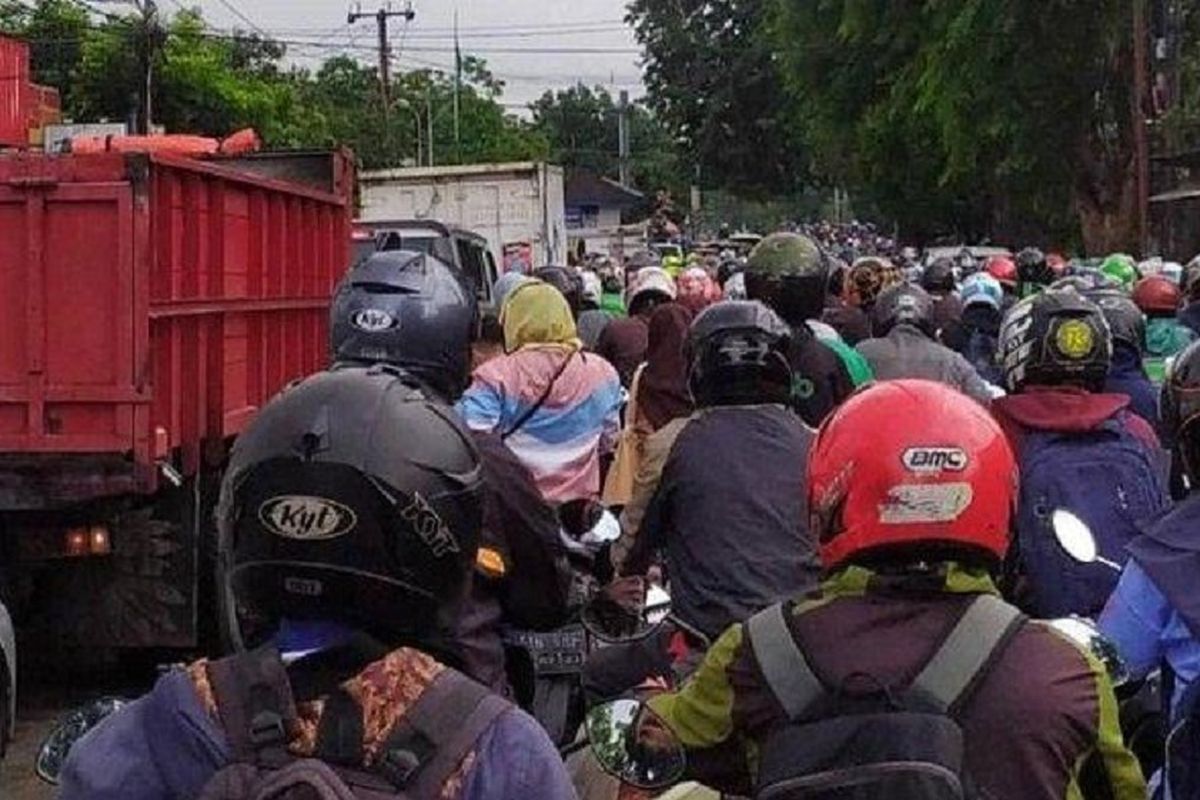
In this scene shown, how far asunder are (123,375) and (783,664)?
5.95 metres

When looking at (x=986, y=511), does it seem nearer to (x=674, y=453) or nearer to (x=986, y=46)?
(x=674, y=453)

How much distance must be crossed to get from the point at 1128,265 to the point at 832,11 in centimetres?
2469

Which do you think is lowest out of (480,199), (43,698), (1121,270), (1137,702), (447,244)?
(43,698)

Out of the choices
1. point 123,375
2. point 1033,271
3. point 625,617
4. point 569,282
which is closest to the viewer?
point 625,617

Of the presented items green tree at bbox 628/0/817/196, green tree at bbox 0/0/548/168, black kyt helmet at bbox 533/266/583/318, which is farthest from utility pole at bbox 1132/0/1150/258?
green tree at bbox 628/0/817/196

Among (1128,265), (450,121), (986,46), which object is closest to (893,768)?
(1128,265)

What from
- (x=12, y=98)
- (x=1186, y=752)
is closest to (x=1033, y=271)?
(x=12, y=98)

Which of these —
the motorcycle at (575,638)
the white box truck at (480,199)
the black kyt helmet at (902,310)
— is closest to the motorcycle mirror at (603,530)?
the motorcycle at (575,638)

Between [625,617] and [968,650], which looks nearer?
[968,650]

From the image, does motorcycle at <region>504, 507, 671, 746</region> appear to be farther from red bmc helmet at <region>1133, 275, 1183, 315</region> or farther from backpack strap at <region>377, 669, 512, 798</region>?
red bmc helmet at <region>1133, 275, 1183, 315</region>

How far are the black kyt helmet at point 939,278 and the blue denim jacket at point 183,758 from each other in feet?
39.9

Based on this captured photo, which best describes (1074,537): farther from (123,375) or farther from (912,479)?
(123,375)

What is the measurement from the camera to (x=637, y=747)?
3.22m

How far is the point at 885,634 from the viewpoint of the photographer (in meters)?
2.95
